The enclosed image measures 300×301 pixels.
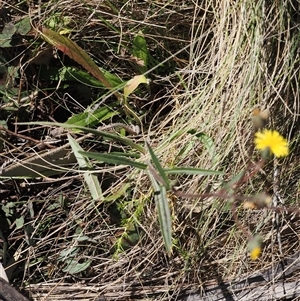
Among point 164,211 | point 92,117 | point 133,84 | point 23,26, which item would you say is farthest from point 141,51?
point 164,211

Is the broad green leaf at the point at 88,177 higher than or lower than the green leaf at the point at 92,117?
lower

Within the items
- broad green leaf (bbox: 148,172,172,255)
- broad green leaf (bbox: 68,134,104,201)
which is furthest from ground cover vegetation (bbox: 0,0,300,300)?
broad green leaf (bbox: 148,172,172,255)

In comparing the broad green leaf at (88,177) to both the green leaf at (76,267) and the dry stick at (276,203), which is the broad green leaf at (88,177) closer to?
the green leaf at (76,267)

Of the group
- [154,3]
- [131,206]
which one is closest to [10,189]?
[131,206]

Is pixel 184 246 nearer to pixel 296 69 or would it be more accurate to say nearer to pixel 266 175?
pixel 266 175

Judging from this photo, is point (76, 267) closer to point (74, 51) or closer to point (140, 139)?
point (140, 139)

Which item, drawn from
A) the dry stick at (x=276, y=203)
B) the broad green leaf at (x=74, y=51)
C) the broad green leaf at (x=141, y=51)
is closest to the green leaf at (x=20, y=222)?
the broad green leaf at (x=74, y=51)

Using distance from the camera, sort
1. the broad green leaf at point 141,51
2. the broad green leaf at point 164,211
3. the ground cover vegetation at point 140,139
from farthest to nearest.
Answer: the broad green leaf at point 141,51 → the ground cover vegetation at point 140,139 → the broad green leaf at point 164,211
